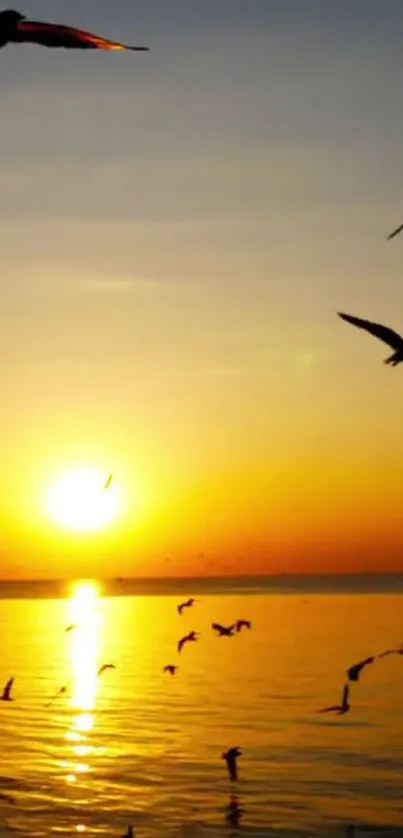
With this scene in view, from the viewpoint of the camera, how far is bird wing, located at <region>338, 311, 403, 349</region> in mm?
5009

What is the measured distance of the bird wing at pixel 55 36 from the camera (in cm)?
296

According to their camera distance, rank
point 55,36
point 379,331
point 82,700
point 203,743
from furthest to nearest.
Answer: point 82,700, point 203,743, point 379,331, point 55,36

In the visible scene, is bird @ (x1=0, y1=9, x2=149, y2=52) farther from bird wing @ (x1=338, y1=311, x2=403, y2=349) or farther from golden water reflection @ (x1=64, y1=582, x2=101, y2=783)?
golden water reflection @ (x1=64, y1=582, x2=101, y2=783)

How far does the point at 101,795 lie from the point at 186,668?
40.4m

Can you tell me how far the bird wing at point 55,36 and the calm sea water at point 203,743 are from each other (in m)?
24.8

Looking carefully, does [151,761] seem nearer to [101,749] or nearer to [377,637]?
[101,749]

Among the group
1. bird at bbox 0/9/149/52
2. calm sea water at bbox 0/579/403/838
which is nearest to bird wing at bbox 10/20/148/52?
bird at bbox 0/9/149/52

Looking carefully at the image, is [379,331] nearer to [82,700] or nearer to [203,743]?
[203,743]

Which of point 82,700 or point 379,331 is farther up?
point 379,331

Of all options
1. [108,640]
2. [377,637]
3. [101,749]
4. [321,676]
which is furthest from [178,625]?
[101,749]

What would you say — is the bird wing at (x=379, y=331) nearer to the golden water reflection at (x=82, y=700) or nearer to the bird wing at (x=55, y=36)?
the bird wing at (x=55, y=36)

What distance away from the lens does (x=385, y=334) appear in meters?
5.73

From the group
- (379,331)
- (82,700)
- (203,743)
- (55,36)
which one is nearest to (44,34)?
(55,36)

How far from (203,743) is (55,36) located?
38465 millimetres
